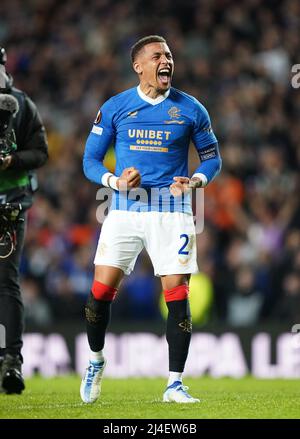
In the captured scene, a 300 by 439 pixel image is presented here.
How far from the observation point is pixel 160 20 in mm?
16031

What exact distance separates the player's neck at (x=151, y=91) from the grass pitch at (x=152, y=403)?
201 centimetres

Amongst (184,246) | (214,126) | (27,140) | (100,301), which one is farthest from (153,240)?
(214,126)

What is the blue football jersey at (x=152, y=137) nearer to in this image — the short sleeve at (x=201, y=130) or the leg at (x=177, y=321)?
the short sleeve at (x=201, y=130)

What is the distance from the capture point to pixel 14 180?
24.8ft

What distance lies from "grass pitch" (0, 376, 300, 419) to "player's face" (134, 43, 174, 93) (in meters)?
2.08

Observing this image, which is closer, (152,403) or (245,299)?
(152,403)

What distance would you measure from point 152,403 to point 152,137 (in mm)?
1719

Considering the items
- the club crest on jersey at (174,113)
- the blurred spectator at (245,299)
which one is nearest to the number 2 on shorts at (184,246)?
the club crest on jersey at (174,113)

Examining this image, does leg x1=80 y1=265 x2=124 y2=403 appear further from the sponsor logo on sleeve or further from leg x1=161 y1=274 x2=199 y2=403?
the sponsor logo on sleeve

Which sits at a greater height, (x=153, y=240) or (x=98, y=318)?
(x=153, y=240)

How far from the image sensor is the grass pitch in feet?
19.1

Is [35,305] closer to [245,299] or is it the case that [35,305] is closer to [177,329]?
[245,299]
